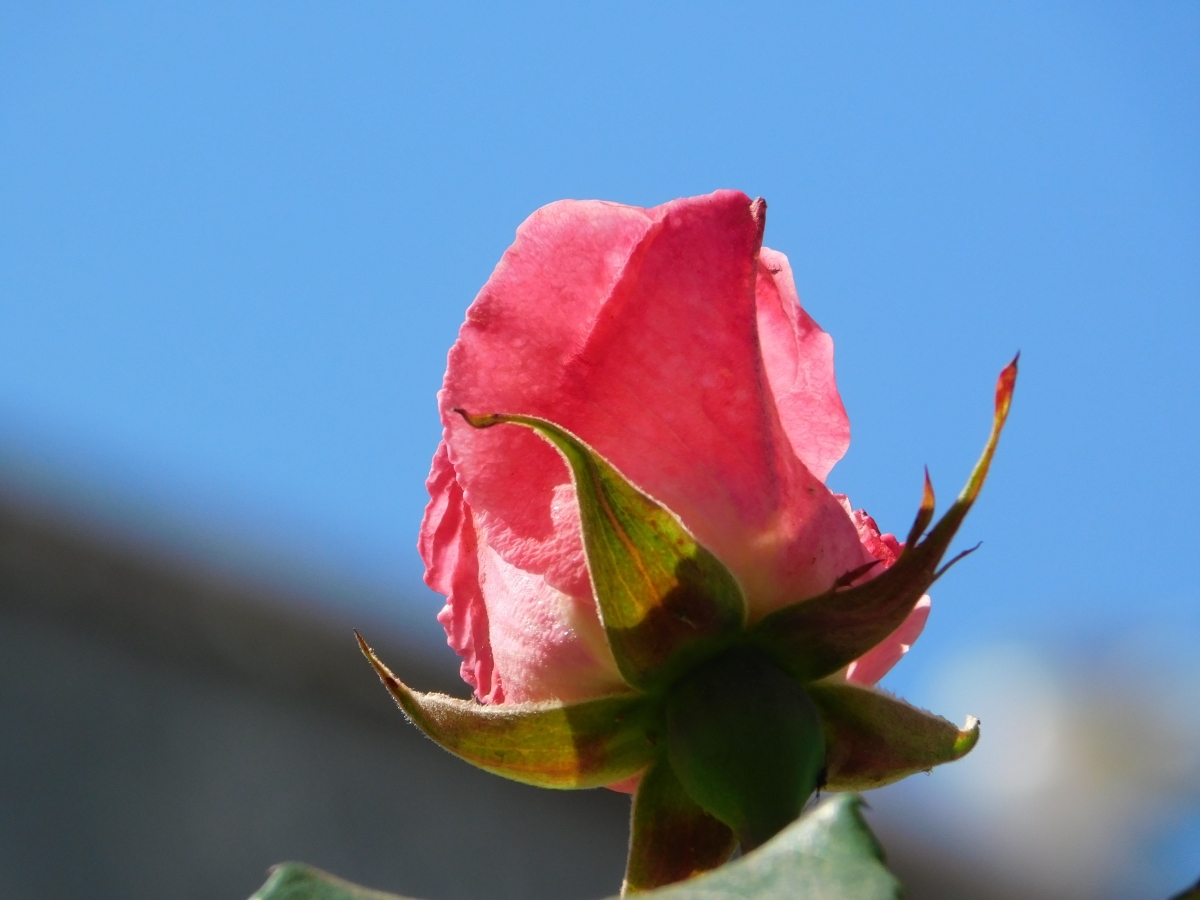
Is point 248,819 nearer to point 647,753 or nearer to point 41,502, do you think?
point 41,502

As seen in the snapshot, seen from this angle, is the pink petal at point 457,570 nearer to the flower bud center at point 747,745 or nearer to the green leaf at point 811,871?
Answer: the flower bud center at point 747,745

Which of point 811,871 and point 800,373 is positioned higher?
point 800,373

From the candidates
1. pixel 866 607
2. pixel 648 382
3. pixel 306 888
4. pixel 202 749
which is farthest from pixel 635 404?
pixel 202 749

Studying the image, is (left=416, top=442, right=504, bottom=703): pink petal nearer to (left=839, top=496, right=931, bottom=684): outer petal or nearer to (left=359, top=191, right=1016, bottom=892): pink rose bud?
(left=359, top=191, right=1016, bottom=892): pink rose bud

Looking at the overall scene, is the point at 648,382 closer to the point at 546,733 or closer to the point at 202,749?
the point at 546,733

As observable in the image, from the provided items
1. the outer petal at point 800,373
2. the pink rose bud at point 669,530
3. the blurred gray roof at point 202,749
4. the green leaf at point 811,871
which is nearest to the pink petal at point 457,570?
the pink rose bud at point 669,530
